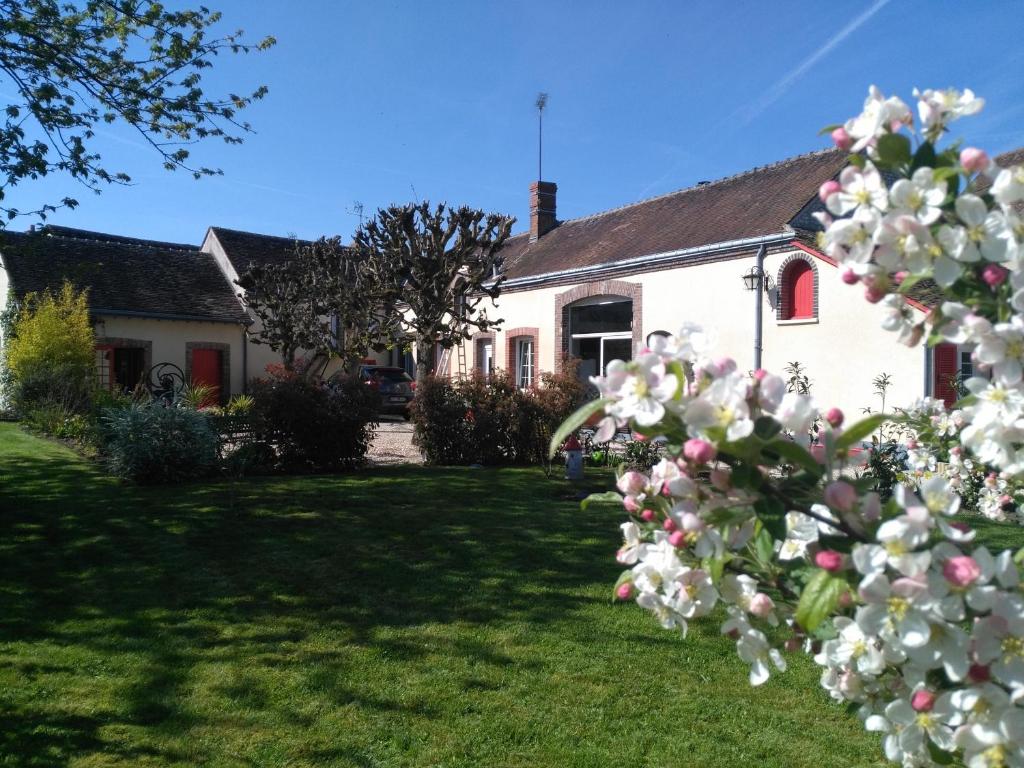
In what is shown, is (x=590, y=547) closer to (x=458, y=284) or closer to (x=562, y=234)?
(x=458, y=284)

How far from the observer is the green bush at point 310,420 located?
414 inches

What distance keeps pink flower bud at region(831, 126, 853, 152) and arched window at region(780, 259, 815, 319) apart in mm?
11981

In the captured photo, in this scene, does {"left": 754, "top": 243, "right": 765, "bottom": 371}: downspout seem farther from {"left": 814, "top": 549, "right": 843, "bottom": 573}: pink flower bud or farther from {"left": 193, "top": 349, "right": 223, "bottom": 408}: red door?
{"left": 193, "top": 349, "right": 223, "bottom": 408}: red door

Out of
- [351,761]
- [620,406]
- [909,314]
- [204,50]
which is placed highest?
[204,50]

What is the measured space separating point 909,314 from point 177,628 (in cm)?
450

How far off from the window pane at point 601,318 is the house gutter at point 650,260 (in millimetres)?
816

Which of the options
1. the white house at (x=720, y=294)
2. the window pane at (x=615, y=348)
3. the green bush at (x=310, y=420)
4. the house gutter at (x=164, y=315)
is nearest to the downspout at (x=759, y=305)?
the white house at (x=720, y=294)

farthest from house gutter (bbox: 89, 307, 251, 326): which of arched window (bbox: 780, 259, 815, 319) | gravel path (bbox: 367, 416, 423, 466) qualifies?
arched window (bbox: 780, 259, 815, 319)

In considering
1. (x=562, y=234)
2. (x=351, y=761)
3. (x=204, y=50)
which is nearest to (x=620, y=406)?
(x=351, y=761)

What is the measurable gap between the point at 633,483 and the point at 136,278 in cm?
2477

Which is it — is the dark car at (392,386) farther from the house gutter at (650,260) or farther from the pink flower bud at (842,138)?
the pink flower bud at (842,138)

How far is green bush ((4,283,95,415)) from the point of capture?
15729 mm

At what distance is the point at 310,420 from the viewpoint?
1054cm

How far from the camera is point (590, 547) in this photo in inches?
257
